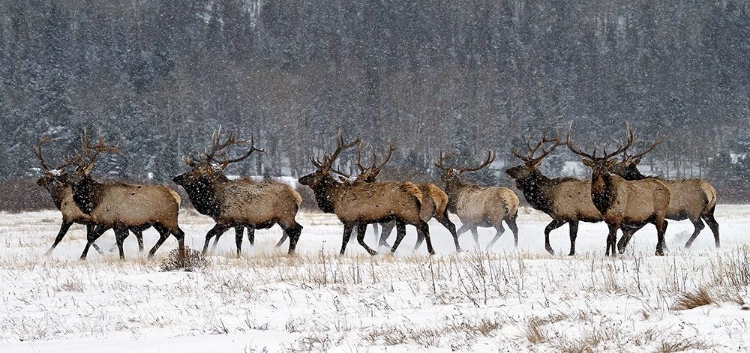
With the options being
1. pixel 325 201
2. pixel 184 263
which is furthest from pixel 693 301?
pixel 325 201

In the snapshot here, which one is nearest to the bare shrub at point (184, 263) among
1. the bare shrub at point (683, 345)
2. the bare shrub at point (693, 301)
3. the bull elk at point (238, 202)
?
the bull elk at point (238, 202)

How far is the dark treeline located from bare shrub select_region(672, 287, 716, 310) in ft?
148

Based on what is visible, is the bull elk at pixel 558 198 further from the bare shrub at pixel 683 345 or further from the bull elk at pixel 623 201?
the bare shrub at pixel 683 345

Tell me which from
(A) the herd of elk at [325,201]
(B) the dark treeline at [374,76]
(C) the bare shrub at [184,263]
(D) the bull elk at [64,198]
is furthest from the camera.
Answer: (B) the dark treeline at [374,76]

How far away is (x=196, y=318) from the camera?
7312mm

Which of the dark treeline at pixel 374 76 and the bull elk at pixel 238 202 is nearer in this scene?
the bull elk at pixel 238 202

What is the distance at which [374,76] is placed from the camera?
92.9 m

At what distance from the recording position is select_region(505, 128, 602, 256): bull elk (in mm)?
13734

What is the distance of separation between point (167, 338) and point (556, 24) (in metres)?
112

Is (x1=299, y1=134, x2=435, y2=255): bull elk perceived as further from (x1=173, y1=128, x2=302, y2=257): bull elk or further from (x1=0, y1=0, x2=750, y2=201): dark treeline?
(x1=0, y1=0, x2=750, y2=201): dark treeline

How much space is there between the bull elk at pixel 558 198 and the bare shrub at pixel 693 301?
6.87m

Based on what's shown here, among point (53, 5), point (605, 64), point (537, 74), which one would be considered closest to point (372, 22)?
point (537, 74)

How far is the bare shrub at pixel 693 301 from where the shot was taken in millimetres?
6305

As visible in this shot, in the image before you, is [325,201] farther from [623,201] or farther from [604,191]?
[623,201]
